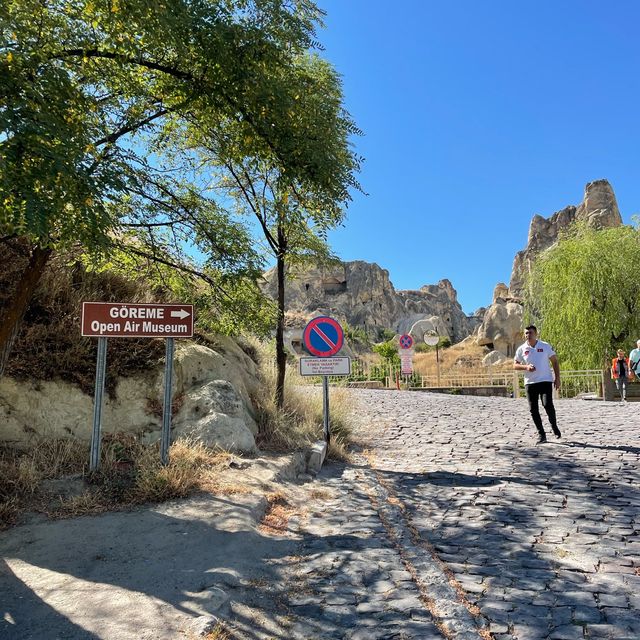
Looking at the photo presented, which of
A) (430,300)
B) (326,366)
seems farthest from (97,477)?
(430,300)

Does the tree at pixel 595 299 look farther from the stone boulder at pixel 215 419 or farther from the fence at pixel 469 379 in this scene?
the stone boulder at pixel 215 419

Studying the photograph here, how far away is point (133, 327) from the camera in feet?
20.7

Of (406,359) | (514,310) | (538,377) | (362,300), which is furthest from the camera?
(362,300)

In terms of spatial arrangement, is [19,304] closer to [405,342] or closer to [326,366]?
[326,366]

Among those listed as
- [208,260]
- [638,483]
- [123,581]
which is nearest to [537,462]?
[638,483]

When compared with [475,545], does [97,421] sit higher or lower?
higher

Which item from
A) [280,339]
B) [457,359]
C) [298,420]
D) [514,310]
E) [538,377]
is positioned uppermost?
[514,310]

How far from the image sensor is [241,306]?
7980 mm

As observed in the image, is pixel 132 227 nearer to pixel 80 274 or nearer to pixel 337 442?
pixel 80 274

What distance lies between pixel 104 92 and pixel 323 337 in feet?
15.4

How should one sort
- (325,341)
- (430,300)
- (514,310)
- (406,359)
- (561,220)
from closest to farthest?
(325,341) < (406,359) < (514,310) < (561,220) < (430,300)

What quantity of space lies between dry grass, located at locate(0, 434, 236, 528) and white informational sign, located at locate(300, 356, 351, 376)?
2.61 metres

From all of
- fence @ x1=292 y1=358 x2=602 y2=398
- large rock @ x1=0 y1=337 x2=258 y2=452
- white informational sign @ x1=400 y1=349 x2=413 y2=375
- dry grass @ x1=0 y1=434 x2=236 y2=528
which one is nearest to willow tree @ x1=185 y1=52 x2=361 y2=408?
large rock @ x1=0 y1=337 x2=258 y2=452

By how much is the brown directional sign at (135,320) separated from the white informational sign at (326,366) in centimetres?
276
